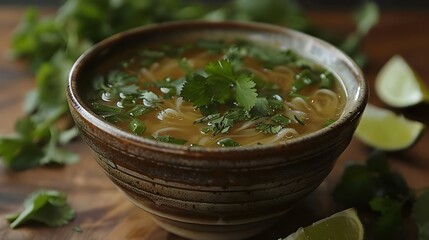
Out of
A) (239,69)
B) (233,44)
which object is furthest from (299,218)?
(233,44)

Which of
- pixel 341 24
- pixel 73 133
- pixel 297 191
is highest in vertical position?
Result: pixel 297 191

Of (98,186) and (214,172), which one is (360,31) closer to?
(98,186)

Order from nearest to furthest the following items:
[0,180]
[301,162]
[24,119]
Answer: [301,162]
[0,180]
[24,119]

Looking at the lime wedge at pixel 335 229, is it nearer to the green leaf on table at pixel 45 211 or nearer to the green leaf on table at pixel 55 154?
the green leaf on table at pixel 45 211

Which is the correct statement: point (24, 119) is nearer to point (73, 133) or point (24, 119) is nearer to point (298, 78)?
point (73, 133)

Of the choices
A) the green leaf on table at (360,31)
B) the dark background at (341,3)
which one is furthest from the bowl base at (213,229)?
the dark background at (341,3)
